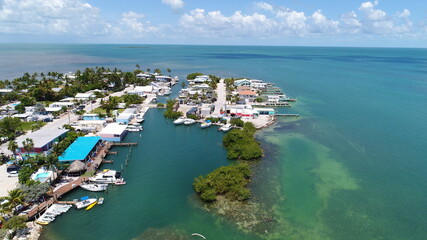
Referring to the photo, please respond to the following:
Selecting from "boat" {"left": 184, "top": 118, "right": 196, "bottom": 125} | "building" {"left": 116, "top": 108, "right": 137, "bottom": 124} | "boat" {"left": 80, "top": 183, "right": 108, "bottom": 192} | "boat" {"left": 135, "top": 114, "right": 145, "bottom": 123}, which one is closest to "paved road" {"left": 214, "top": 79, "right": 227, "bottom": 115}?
"boat" {"left": 184, "top": 118, "right": 196, "bottom": 125}

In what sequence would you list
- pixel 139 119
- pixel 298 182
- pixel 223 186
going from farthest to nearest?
1. pixel 139 119
2. pixel 298 182
3. pixel 223 186

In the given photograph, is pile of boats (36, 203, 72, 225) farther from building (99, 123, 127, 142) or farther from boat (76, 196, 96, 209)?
building (99, 123, 127, 142)

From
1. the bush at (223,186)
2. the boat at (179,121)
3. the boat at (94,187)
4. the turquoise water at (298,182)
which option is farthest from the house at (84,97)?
the bush at (223,186)

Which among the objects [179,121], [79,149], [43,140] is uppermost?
[43,140]

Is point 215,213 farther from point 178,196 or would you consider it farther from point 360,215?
point 360,215

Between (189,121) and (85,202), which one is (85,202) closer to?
(85,202)

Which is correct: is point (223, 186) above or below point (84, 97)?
below

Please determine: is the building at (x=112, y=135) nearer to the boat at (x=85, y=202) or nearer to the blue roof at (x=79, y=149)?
the blue roof at (x=79, y=149)

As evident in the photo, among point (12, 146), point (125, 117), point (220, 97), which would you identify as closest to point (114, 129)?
point (125, 117)
